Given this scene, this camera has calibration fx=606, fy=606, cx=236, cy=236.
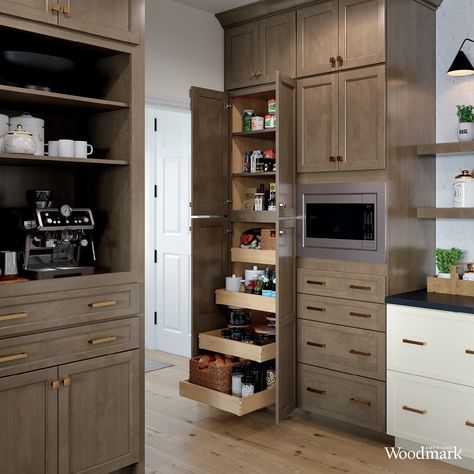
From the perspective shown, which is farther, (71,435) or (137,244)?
(137,244)

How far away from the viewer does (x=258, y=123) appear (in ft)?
13.2

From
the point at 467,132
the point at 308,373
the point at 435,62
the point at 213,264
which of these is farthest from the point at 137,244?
the point at 435,62

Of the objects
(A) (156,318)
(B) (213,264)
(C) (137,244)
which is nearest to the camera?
(C) (137,244)

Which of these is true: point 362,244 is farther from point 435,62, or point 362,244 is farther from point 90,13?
point 90,13

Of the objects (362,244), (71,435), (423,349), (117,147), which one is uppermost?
(117,147)

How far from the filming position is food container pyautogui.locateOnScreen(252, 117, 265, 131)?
4008mm

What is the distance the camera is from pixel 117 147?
297 centimetres

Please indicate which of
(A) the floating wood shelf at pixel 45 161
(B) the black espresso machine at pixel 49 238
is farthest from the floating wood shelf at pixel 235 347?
(A) the floating wood shelf at pixel 45 161

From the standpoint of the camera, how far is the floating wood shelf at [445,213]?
3.38 m

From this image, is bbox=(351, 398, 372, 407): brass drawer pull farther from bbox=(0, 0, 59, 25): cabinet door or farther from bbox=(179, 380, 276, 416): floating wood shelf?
bbox=(0, 0, 59, 25): cabinet door

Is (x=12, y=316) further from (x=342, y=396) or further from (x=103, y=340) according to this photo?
(x=342, y=396)

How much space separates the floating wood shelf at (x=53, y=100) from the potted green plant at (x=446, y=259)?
2.03m

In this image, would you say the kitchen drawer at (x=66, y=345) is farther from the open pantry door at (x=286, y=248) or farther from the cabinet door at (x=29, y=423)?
the open pantry door at (x=286, y=248)

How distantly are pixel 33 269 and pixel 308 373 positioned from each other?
6.14 ft
